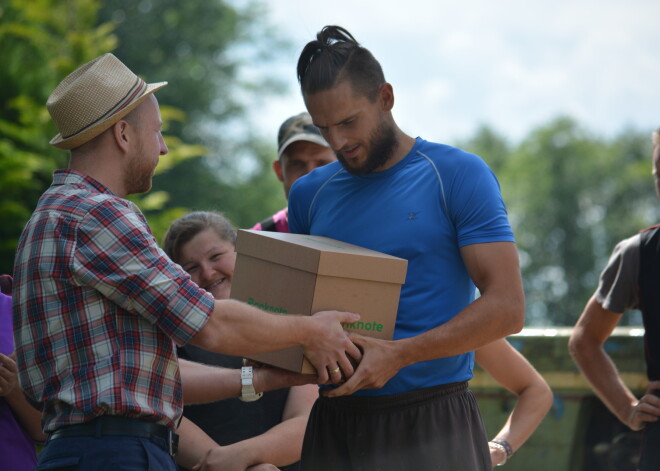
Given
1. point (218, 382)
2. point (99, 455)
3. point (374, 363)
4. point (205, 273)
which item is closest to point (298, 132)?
point (205, 273)

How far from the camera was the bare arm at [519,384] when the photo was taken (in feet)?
12.2

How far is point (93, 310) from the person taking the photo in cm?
A: 249

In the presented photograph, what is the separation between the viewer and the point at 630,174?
49.3 m

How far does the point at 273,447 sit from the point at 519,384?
3.70 ft

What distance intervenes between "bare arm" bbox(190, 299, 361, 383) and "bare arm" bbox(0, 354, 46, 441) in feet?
3.07

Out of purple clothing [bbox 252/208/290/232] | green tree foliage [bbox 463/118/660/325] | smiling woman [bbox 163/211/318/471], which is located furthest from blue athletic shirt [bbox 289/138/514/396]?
green tree foliage [bbox 463/118/660/325]

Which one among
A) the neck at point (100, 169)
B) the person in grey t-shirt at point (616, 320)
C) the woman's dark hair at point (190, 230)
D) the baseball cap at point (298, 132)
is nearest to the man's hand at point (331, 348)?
the neck at point (100, 169)

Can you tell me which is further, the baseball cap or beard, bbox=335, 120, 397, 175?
the baseball cap

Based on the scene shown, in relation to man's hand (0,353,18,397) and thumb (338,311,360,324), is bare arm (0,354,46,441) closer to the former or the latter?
man's hand (0,353,18,397)

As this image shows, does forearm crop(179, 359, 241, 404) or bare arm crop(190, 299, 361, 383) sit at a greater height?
bare arm crop(190, 299, 361, 383)

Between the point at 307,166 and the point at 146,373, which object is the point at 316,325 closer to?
the point at 146,373

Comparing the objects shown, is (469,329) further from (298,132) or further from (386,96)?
(298,132)

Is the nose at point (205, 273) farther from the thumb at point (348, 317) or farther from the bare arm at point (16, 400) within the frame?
the thumb at point (348, 317)

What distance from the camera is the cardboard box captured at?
107 inches
